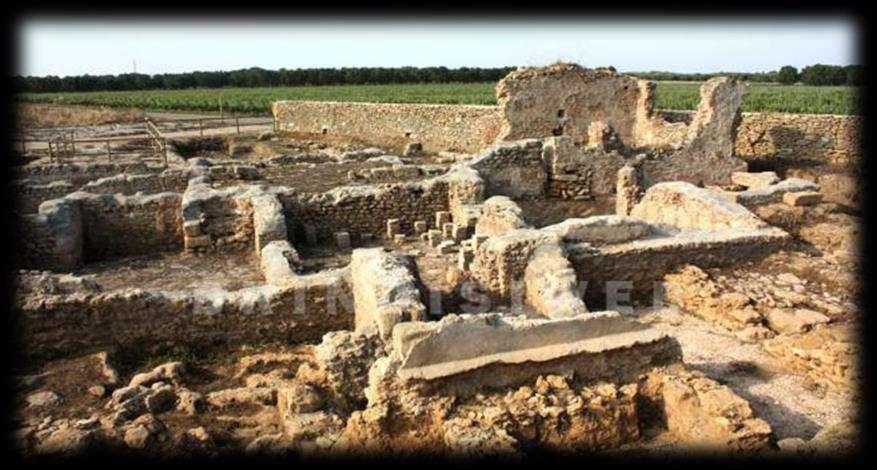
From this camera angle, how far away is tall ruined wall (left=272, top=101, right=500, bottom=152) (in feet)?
96.9

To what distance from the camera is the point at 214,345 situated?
28.1 ft

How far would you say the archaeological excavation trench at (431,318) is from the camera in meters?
6.29

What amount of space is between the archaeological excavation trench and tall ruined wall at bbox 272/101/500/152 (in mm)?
12840

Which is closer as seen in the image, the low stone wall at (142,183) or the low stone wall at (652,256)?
the low stone wall at (652,256)

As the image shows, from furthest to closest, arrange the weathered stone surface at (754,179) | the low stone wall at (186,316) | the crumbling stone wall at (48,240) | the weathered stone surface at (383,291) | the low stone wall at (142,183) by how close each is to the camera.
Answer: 1. the weathered stone surface at (754,179)
2. the low stone wall at (142,183)
3. the crumbling stone wall at (48,240)
4. the low stone wall at (186,316)
5. the weathered stone surface at (383,291)

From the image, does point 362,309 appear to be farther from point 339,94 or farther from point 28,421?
point 339,94

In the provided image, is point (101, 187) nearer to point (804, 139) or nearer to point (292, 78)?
point (804, 139)

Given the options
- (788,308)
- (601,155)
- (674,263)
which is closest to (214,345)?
(674,263)

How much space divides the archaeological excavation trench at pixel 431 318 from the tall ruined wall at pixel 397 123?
1284cm

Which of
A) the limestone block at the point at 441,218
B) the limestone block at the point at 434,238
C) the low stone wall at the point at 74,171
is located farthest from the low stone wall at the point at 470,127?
the low stone wall at the point at 74,171

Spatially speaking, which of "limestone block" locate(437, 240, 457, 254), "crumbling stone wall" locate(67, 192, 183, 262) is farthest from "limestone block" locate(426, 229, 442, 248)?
"crumbling stone wall" locate(67, 192, 183, 262)

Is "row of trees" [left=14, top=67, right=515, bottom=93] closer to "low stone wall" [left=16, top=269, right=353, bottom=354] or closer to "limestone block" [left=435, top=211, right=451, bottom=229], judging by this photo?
"limestone block" [left=435, top=211, right=451, bottom=229]

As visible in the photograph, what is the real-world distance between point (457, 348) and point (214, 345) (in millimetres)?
3609

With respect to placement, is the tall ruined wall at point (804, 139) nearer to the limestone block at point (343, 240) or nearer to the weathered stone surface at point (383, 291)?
the limestone block at point (343, 240)
